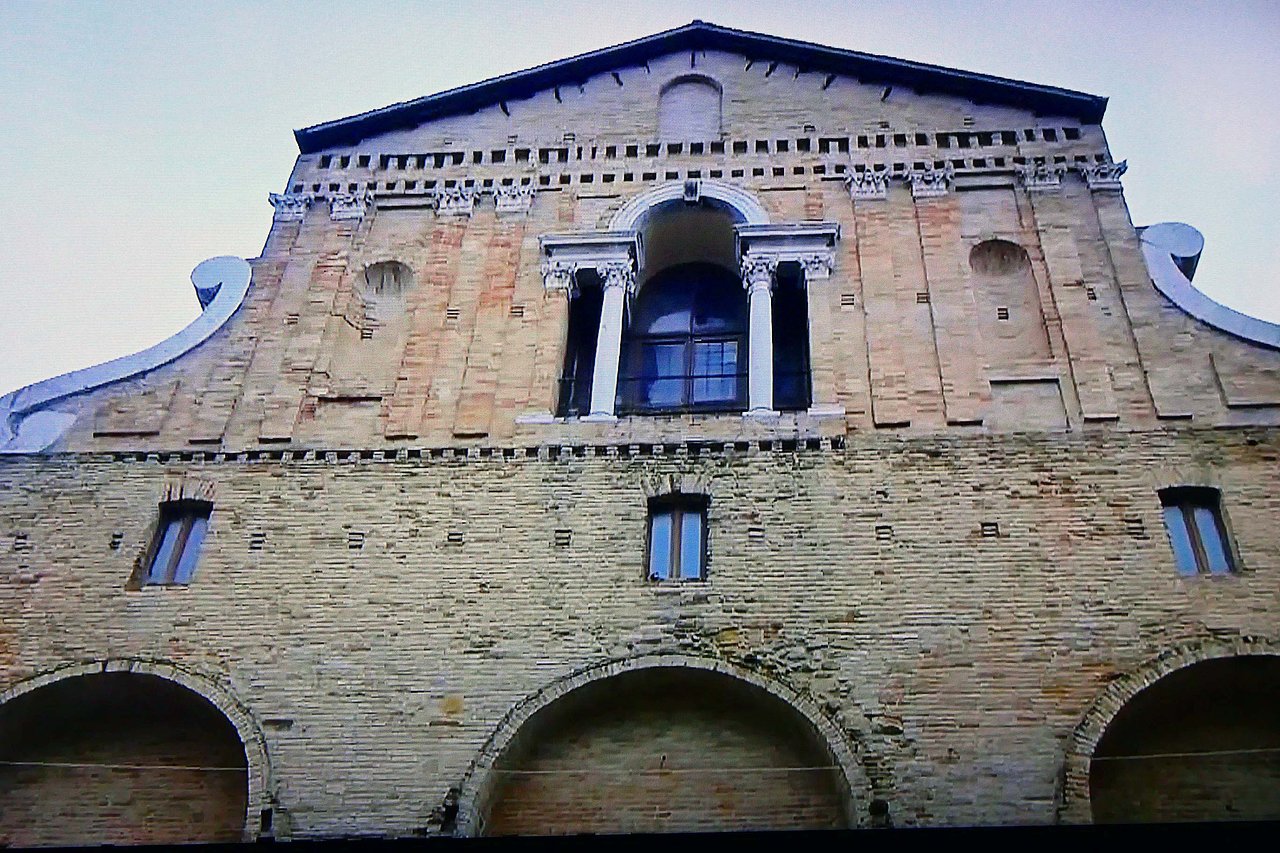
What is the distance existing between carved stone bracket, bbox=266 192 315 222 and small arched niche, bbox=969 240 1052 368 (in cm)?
783

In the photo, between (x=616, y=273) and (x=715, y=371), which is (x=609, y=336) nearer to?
(x=616, y=273)

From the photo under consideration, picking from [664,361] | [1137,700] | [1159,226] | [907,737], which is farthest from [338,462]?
[1159,226]

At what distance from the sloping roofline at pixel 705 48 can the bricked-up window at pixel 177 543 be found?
5862 millimetres

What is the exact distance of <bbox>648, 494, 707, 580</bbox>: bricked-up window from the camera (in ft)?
41.0

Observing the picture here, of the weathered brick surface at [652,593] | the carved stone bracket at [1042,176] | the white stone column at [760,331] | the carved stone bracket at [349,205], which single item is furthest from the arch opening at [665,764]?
the carved stone bracket at [1042,176]

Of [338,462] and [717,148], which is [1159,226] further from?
[338,462]

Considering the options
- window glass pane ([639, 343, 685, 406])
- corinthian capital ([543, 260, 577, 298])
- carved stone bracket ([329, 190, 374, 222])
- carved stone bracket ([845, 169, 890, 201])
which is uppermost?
carved stone bracket ([845, 169, 890, 201])

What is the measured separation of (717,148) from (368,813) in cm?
931

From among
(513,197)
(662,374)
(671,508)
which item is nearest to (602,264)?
(662,374)

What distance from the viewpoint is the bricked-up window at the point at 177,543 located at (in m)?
12.8

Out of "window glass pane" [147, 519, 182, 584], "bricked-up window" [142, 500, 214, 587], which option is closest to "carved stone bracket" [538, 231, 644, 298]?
"bricked-up window" [142, 500, 214, 587]

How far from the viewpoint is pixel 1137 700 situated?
1102cm

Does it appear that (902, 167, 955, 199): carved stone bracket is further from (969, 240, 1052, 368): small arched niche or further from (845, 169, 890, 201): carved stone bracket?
(969, 240, 1052, 368): small arched niche

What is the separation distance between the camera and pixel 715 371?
15156 millimetres
